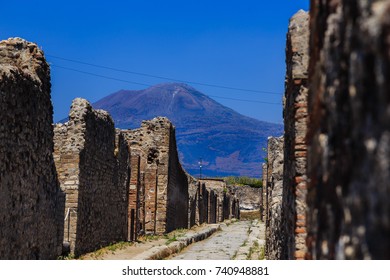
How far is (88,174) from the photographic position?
1383cm

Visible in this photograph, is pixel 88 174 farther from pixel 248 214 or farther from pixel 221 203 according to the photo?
pixel 248 214

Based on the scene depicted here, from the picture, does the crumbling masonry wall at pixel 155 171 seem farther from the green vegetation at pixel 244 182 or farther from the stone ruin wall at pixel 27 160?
the green vegetation at pixel 244 182

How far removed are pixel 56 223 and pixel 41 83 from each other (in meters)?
2.43

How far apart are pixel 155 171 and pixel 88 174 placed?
25.9ft

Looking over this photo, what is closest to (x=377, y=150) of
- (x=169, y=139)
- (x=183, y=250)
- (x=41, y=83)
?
(x=41, y=83)

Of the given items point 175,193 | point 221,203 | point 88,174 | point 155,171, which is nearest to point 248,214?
point 221,203

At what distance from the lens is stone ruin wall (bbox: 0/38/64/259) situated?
805 cm

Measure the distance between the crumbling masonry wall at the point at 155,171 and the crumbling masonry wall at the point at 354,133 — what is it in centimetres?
1855

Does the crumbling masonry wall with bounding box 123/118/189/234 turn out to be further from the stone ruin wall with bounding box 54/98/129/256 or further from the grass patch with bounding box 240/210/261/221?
the grass patch with bounding box 240/210/261/221

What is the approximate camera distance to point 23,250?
8898 millimetres

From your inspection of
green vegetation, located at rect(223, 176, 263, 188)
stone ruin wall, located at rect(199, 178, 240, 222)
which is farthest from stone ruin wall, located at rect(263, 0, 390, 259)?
green vegetation, located at rect(223, 176, 263, 188)

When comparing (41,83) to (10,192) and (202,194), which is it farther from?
(202,194)

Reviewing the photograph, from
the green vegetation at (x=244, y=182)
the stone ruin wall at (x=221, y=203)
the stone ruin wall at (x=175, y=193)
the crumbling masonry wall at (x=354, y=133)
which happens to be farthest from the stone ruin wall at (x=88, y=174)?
the green vegetation at (x=244, y=182)

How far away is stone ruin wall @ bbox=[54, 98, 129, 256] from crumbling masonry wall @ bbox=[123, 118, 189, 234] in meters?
4.66
